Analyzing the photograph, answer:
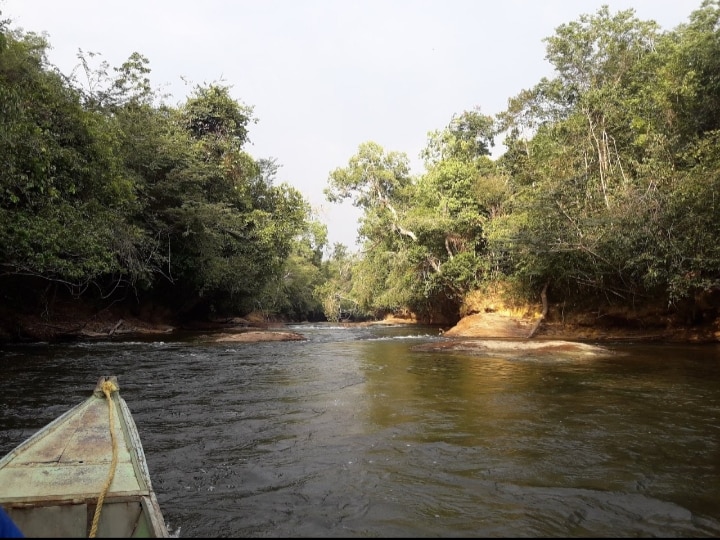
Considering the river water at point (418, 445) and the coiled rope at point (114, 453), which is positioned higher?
the coiled rope at point (114, 453)

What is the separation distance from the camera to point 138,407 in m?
6.87

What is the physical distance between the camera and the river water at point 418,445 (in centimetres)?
347

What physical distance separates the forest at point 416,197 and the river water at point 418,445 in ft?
15.2

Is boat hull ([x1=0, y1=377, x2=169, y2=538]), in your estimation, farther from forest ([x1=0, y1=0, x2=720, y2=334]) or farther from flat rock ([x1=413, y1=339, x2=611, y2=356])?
flat rock ([x1=413, y1=339, x2=611, y2=356])

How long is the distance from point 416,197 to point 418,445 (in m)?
25.1

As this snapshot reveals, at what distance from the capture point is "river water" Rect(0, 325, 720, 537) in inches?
137

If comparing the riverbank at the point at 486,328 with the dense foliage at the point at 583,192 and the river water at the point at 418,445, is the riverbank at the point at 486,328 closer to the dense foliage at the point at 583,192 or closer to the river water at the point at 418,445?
the dense foliage at the point at 583,192

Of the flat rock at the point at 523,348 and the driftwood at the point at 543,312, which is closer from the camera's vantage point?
the flat rock at the point at 523,348

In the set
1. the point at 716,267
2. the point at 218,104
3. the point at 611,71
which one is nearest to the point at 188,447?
the point at 716,267

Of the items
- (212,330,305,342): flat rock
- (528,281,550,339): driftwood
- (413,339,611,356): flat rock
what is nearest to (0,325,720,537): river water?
(413,339,611,356): flat rock

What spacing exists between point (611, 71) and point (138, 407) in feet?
88.6

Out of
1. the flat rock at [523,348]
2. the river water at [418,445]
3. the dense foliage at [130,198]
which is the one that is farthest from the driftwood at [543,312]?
the dense foliage at [130,198]

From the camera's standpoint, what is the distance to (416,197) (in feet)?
96.1

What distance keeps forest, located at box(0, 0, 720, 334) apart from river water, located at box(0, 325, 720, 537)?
15.2 feet
